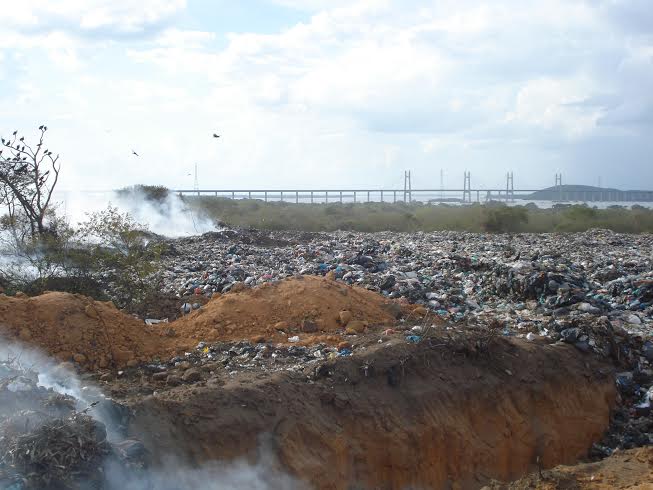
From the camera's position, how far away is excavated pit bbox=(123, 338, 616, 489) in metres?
4.83

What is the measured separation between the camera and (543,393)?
6.50m

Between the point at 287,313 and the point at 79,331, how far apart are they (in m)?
2.32

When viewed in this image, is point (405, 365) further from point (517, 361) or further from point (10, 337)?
point (10, 337)

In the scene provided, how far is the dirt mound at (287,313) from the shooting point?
6.95 m

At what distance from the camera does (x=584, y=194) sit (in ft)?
213

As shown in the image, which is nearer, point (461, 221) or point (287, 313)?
point (287, 313)

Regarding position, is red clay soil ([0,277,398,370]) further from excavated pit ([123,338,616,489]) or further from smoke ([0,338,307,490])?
excavated pit ([123,338,616,489])

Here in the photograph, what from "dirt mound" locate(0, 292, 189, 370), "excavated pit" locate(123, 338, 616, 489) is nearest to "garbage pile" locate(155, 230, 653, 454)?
"excavated pit" locate(123, 338, 616, 489)

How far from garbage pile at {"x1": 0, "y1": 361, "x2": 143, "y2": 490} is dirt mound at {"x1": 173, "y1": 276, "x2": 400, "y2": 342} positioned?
2.71 m

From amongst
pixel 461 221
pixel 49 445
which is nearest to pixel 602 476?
pixel 49 445

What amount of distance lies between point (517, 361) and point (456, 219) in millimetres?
22694

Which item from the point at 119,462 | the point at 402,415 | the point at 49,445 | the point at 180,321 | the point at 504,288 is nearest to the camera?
the point at 49,445

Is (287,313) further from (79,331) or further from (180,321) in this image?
(79,331)

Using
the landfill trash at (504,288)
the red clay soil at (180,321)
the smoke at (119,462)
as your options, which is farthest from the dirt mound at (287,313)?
the smoke at (119,462)
